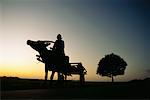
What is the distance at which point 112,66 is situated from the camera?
70.2 metres

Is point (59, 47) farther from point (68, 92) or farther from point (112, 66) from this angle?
point (112, 66)

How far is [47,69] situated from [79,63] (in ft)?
14.2

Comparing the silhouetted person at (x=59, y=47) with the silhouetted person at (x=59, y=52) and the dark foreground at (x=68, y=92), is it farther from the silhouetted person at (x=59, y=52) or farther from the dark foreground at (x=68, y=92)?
the dark foreground at (x=68, y=92)

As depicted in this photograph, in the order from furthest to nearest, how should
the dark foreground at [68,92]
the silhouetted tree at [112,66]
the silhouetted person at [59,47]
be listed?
1. the silhouetted tree at [112,66]
2. the silhouetted person at [59,47]
3. the dark foreground at [68,92]

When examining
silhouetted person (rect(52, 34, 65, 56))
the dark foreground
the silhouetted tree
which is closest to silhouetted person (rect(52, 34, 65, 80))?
silhouetted person (rect(52, 34, 65, 56))

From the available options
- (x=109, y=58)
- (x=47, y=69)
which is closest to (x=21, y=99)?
(x=47, y=69)

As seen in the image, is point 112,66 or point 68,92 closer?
point 68,92

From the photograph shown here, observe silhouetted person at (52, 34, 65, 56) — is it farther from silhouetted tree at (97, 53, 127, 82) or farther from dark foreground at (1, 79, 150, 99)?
silhouetted tree at (97, 53, 127, 82)

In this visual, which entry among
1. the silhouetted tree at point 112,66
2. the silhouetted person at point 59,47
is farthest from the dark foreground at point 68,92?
the silhouetted tree at point 112,66

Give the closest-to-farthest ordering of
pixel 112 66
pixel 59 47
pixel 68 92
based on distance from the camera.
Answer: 1. pixel 68 92
2. pixel 59 47
3. pixel 112 66

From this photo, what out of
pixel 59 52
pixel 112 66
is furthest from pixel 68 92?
pixel 112 66

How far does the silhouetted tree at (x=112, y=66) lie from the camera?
70.4 meters

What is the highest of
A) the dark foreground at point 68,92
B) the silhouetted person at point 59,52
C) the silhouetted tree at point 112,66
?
the silhouetted tree at point 112,66

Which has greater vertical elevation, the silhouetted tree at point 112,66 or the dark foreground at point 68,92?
the silhouetted tree at point 112,66
